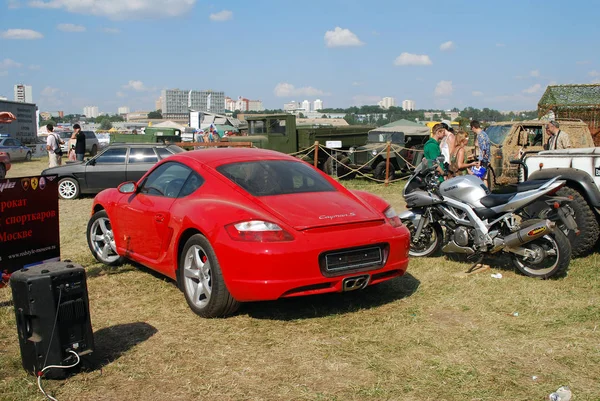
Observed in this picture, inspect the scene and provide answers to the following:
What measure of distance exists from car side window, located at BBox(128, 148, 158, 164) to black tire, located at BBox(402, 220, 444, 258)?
8.50 meters

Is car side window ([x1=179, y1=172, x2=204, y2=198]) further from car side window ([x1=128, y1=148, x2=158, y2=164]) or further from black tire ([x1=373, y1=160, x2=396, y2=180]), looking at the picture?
black tire ([x1=373, y1=160, x2=396, y2=180])

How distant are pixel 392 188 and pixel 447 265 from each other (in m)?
9.47

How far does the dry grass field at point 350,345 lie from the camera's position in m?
3.72

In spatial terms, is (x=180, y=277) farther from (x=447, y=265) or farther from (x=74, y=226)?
(x=74, y=226)

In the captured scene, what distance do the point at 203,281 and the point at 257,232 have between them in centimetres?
76

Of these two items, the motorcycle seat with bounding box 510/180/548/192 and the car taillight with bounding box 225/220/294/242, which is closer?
the car taillight with bounding box 225/220/294/242

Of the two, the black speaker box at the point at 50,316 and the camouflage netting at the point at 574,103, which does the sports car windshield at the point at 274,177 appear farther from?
the camouflage netting at the point at 574,103

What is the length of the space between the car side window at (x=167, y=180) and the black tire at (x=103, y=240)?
0.92 m

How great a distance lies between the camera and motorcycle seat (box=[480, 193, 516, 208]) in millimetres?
6387

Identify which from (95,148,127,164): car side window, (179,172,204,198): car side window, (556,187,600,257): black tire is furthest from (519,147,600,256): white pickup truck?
(95,148,127,164): car side window

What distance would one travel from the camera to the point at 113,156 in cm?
1431

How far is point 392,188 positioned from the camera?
16312 millimetres

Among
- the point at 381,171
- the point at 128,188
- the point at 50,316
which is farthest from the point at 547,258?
the point at 381,171

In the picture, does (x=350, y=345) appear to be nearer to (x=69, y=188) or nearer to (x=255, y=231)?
(x=255, y=231)
